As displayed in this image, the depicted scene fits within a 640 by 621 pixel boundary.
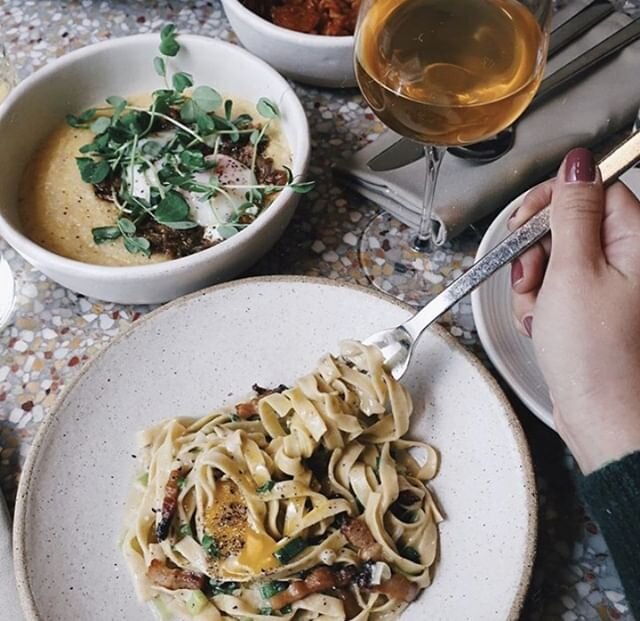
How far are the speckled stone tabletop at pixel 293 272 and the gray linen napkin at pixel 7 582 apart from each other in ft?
0.32

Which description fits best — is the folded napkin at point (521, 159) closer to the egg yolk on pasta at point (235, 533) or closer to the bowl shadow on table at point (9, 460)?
the egg yolk on pasta at point (235, 533)

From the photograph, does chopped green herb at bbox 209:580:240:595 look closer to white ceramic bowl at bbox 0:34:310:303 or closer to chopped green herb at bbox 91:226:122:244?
white ceramic bowl at bbox 0:34:310:303

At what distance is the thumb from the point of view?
40.1 inches

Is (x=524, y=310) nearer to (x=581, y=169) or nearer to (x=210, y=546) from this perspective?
(x=581, y=169)

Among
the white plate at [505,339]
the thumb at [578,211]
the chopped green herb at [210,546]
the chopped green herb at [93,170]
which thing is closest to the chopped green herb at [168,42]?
the chopped green herb at [93,170]

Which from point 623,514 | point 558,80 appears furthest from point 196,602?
point 558,80

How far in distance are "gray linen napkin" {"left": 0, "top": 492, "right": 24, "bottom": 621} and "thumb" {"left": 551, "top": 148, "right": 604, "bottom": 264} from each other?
0.73 m

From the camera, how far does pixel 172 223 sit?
134 cm

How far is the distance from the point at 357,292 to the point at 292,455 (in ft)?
0.83

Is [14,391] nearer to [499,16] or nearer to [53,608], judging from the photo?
[53,608]

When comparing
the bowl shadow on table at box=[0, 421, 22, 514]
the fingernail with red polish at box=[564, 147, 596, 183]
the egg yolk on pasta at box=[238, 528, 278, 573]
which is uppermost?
the fingernail with red polish at box=[564, 147, 596, 183]

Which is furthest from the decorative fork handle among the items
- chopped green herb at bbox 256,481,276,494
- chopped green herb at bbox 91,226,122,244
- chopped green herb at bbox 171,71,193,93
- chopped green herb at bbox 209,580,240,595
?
chopped green herb at bbox 171,71,193,93

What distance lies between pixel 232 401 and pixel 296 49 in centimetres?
63

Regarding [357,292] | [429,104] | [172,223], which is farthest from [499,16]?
[172,223]
